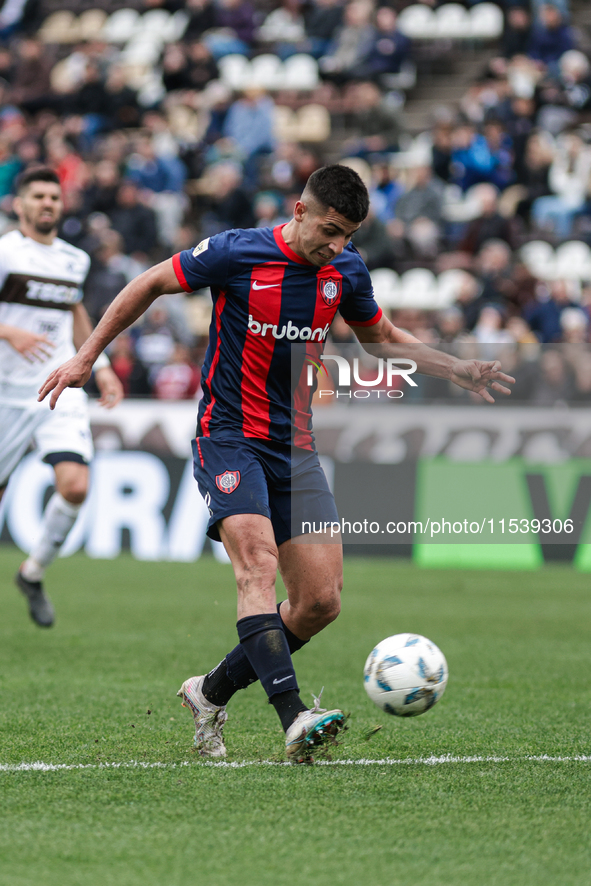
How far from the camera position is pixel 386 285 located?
1675cm

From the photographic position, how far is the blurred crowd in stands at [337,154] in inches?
604

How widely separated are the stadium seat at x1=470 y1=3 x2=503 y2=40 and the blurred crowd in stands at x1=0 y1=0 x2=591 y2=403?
0.24 metres

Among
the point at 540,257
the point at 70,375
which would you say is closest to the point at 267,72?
the point at 540,257

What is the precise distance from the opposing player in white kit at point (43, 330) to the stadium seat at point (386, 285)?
8.87 meters

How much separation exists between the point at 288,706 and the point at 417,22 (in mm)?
17800

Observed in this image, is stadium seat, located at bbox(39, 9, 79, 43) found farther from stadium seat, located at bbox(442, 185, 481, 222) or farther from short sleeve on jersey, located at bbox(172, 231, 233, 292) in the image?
short sleeve on jersey, located at bbox(172, 231, 233, 292)

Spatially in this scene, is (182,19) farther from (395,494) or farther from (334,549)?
(334,549)

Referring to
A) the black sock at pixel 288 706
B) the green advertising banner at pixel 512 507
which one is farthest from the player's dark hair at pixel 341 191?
the green advertising banner at pixel 512 507

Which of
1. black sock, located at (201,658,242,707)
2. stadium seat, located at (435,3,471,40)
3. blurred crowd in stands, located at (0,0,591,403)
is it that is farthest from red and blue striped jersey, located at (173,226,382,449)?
stadium seat, located at (435,3,471,40)

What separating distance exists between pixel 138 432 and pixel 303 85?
9.17 m

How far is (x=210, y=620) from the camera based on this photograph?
930 centimetres

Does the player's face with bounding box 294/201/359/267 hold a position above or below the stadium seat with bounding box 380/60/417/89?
below

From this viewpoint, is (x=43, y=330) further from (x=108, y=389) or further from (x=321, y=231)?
(x=321, y=231)

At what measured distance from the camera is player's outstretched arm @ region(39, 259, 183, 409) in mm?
4723
